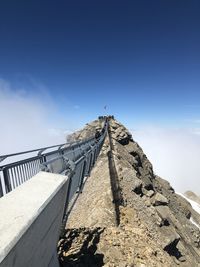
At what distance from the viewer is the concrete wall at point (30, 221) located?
9.34ft

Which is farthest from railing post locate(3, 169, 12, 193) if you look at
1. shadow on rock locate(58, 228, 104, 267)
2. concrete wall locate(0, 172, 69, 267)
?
shadow on rock locate(58, 228, 104, 267)

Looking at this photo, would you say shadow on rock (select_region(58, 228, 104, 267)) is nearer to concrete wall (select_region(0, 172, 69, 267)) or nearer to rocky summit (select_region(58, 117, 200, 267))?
rocky summit (select_region(58, 117, 200, 267))

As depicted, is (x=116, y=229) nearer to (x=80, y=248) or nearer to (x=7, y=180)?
(x=80, y=248)

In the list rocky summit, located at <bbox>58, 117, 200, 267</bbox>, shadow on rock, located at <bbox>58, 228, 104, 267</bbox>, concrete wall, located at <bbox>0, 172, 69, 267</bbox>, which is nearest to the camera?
concrete wall, located at <bbox>0, 172, 69, 267</bbox>

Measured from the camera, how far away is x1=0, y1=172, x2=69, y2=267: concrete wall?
9.34 feet

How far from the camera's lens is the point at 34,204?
369 centimetres

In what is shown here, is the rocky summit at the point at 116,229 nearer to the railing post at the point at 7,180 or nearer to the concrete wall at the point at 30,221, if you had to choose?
the railing post at the point at 7,180

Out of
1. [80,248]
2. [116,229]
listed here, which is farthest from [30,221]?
[116,229]

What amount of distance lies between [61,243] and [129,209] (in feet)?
23.4

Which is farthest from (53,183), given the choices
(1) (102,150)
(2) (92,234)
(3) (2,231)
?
(1) (102,150)

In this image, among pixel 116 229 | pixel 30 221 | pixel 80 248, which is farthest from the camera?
pixel 116 229

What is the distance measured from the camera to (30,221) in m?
3.23

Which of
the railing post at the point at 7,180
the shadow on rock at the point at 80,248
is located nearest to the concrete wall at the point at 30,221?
the railing post at the point at 7,180

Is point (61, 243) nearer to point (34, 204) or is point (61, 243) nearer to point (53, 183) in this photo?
point (53, 183)
